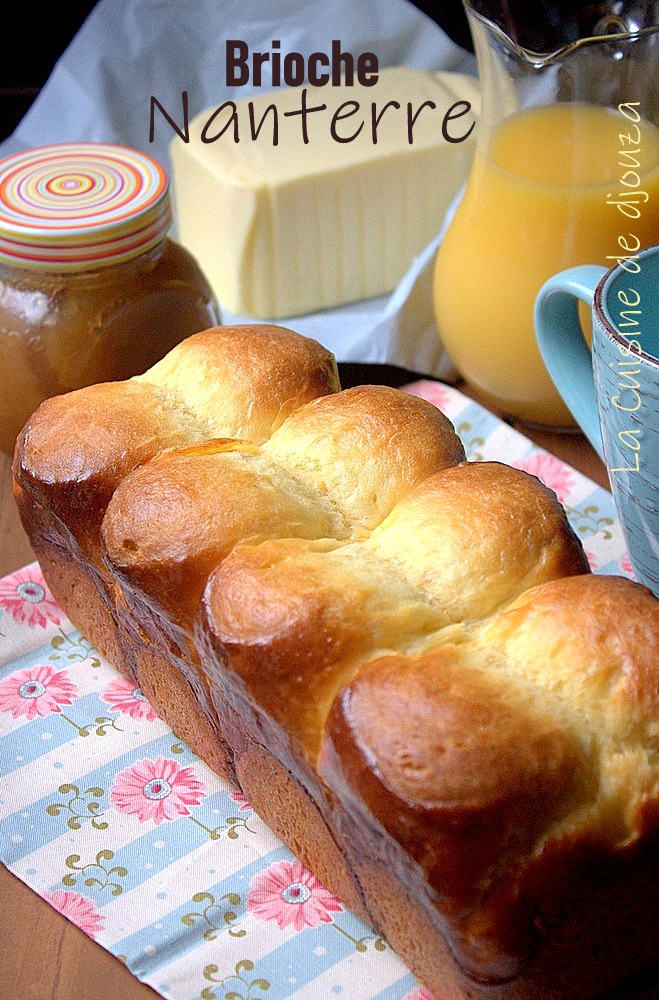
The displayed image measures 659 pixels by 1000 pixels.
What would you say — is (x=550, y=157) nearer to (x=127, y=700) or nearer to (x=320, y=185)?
(x=320, y=185)

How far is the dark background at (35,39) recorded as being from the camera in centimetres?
208

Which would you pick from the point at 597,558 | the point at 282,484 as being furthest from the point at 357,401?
the point at 597,558

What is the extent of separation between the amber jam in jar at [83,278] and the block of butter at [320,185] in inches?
18.3

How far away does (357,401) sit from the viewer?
1064mm

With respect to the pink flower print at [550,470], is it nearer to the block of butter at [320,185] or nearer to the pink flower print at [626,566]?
the pink flower print at [626,566]

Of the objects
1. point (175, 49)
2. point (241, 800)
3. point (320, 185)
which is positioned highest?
point (175, 49)

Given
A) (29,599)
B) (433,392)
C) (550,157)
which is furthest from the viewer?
(433,392)

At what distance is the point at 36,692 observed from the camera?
3.79 feet

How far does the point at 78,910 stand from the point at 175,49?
5.83ft

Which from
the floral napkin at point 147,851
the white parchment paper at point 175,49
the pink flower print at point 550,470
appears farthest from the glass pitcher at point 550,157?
the floral napkin at point 147,851

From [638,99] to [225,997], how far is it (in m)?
1.12

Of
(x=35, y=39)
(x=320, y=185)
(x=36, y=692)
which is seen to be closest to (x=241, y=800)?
(x=36, y=692)

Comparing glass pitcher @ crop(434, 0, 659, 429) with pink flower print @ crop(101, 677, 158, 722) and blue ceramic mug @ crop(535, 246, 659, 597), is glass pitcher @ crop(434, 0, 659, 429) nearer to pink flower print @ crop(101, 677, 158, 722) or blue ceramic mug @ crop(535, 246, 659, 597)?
blue ceramic mug @ crop(535, 246, 659, 597)

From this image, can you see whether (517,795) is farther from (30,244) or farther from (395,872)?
(30,244)
